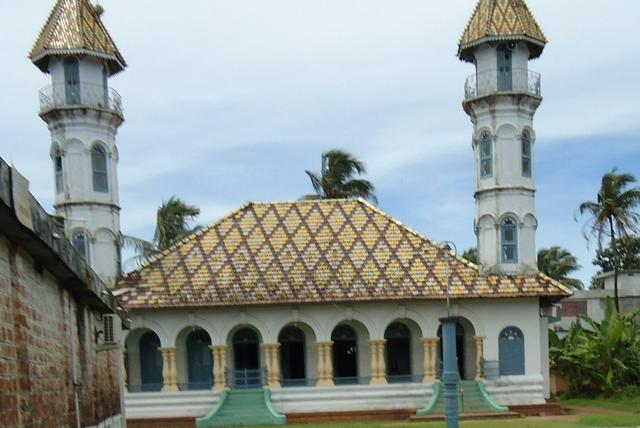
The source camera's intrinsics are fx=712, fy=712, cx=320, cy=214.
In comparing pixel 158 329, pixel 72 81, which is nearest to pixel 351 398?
pixel 158 329

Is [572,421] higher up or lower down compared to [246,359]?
lower down

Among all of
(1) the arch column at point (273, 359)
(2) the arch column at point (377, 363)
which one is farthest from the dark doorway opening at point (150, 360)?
(2) the arch column at point (377, 363)

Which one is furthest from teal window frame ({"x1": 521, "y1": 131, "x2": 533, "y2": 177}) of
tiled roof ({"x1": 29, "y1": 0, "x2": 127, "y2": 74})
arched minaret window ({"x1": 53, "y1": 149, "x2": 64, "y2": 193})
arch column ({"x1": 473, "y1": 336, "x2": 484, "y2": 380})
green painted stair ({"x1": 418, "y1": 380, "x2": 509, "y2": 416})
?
arched minaret window ({"x1": 53, "y1": 149, "x2": 64, "y2": 193})

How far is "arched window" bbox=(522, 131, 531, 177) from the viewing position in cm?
2058

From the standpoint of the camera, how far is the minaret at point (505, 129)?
20.1 metres

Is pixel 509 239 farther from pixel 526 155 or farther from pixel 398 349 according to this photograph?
pixel 398 349

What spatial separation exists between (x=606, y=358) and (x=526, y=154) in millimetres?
7002

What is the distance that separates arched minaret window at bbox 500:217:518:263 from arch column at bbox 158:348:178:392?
965 centimetres

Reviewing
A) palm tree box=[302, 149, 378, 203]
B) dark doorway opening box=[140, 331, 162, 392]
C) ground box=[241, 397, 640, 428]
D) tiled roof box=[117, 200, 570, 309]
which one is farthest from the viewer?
palm tree box=[302, 149, 378, 203]

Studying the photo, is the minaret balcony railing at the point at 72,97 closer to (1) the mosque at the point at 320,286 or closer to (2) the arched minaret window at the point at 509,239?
(1) the mosque at the point at 320,286

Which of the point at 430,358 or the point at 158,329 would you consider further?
the point at 158,329

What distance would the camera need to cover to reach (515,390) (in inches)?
765

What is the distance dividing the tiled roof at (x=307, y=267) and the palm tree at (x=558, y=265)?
24.9 metres

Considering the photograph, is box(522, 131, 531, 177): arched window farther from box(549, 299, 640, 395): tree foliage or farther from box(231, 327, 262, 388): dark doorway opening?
box(231, 327, 262, 388): dark doorway opening
